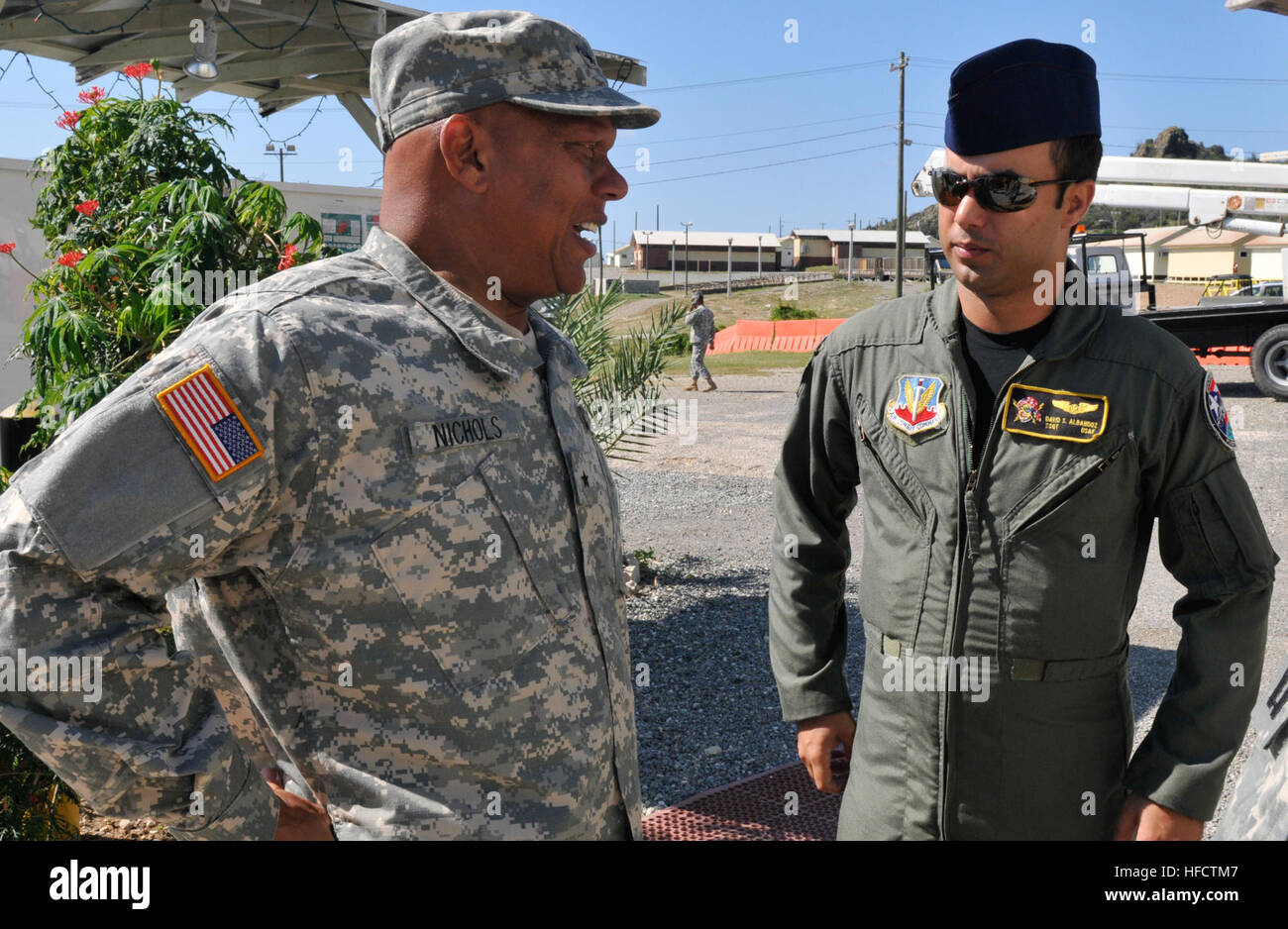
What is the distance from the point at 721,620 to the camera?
643cm

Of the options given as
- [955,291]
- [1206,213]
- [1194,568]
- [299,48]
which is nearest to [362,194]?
[299,48]

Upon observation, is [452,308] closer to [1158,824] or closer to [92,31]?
[1158,824]

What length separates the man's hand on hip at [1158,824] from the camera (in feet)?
6.35

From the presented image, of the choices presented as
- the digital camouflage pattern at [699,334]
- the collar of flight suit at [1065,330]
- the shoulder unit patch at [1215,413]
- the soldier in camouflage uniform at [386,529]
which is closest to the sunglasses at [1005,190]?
the collar of flight suit at [1065,330]

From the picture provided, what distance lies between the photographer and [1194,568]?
204 cm

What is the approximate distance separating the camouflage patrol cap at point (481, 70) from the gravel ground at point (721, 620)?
124 inches

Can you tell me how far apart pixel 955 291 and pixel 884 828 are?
1.12 meters

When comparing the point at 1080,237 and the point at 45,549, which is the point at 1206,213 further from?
the point at 45,549

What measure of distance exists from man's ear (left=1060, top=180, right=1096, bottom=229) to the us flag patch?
161 cm

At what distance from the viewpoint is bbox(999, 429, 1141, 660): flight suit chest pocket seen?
80.4 inches

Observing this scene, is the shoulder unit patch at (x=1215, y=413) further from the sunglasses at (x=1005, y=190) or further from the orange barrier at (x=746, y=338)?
the orange barrier at (x=746, y=338)

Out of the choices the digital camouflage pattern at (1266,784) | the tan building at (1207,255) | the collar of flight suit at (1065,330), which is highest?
the tan building at (1207,255)

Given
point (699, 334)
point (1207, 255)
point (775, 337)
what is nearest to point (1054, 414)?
point (699, 334)
